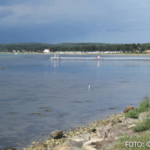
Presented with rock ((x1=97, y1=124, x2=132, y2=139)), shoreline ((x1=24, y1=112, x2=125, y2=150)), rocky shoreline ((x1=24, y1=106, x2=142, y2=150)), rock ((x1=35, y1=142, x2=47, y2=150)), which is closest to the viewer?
rocky shoreline ((x1=24, y1=106, x2=142, y2=150))

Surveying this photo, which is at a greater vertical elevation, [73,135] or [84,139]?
[84,139]

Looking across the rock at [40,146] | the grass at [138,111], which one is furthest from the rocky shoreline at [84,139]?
the grass at [138,111]

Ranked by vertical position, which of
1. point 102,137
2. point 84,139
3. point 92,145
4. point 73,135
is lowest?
point 73,135

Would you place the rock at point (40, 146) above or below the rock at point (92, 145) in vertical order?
below

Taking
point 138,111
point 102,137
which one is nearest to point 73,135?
point 102,137

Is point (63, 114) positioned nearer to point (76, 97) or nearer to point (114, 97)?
point (76, 97)

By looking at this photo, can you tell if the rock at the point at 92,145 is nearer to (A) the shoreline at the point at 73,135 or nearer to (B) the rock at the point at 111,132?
(B) the rock at the point at 111,132

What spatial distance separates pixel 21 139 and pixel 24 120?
275 centimetres

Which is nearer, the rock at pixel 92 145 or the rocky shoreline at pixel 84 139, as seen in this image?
the rock at pixel 92 145

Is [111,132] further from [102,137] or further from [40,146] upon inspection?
[40,146]

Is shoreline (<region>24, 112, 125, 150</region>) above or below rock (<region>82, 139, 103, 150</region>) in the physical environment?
below

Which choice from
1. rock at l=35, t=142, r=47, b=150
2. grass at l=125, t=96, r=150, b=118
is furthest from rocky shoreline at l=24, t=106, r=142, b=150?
grass at l=125, t=96, r=150, b=118

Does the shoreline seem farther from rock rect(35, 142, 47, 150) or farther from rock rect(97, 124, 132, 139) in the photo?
rock rect(97, 124, 132, 139)

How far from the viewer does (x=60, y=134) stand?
33.6ft
